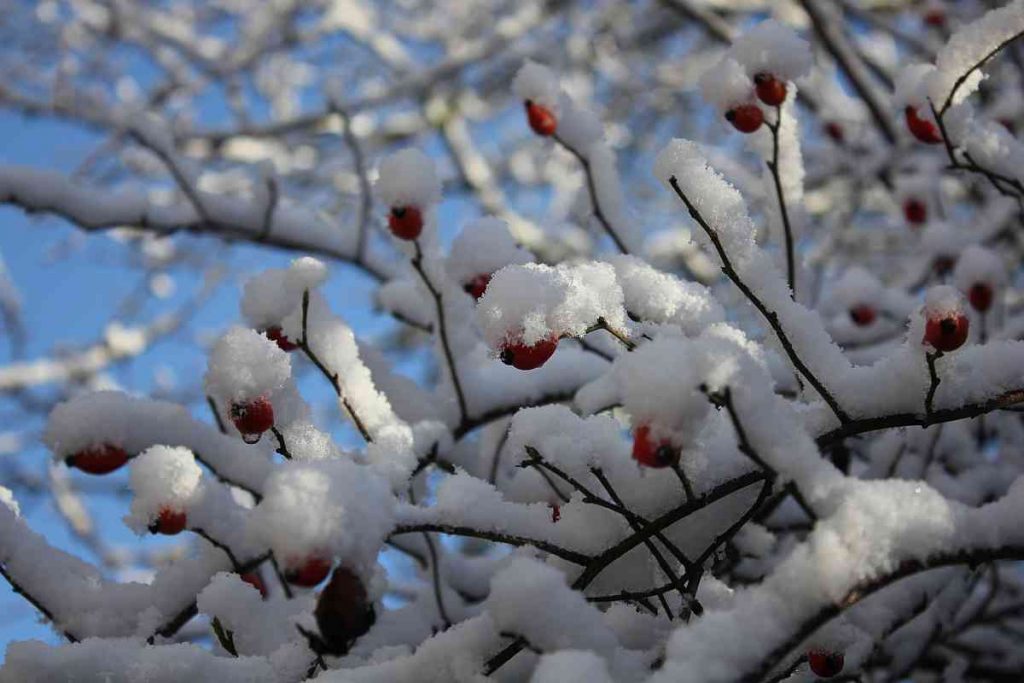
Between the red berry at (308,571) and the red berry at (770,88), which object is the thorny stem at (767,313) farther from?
the red berry at (308,571)

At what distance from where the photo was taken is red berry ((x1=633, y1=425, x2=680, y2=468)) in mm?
816

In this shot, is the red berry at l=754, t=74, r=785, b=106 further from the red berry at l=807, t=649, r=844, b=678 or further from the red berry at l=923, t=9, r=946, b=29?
the red berry at l=923, t=9, r=946, b=29

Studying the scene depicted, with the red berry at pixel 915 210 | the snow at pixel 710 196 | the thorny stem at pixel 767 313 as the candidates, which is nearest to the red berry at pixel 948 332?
the thorny stem at pixel 767 313

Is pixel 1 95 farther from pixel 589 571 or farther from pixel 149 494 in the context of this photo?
pixel 589 571

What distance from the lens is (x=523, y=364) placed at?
100 cm

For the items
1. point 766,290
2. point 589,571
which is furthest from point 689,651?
point 766,290

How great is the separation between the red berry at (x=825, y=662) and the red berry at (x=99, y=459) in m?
0.96

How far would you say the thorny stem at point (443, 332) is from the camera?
153 cm

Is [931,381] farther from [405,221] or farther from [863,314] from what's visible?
[863,314]

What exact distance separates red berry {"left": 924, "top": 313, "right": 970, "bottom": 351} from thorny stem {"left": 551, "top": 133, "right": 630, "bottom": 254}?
931 mm

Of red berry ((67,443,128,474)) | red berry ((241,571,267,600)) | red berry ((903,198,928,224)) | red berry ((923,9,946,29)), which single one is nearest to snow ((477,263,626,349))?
red berry ((67,443,128,474))

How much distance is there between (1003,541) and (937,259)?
5.61 feet

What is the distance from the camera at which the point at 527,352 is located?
3.22ft

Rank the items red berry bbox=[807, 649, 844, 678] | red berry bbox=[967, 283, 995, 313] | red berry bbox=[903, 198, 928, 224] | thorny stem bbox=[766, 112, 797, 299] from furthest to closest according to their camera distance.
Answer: red berry bbox=[903, 198, 928, 224] < red berry bbox=[967, 283, 995, 313] < thorny stem bbox=[766, 112, 797, 299] < red berry bbox=[807, 649, 844, 678]
